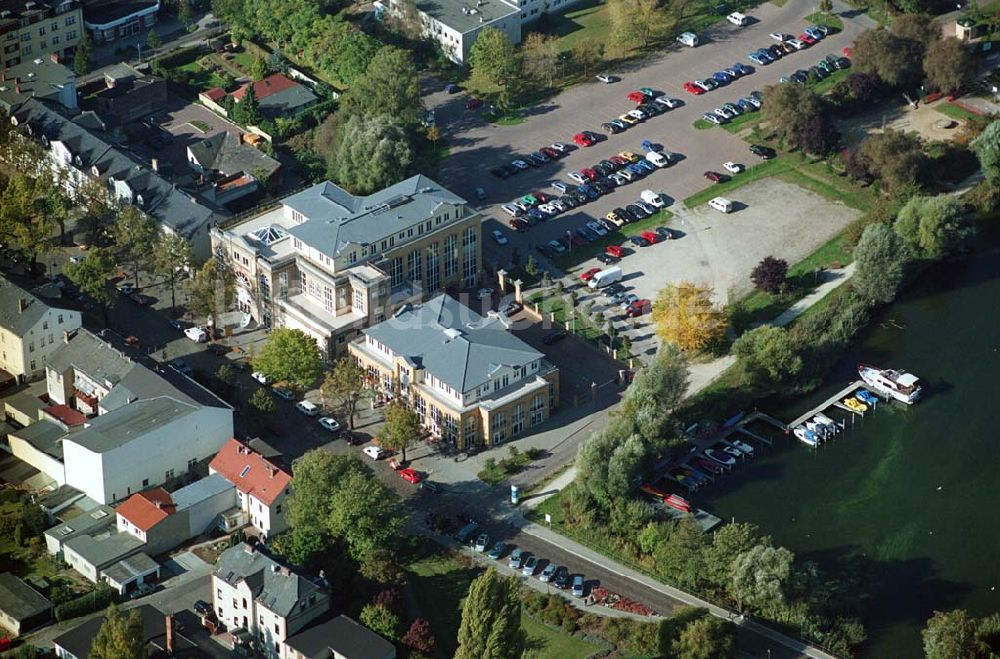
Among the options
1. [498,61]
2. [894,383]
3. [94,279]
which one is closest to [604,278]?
[894,383]

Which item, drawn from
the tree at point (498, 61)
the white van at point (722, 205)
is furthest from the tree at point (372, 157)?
the white van at point (722, 205)

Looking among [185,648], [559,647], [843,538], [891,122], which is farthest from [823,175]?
[185,648]

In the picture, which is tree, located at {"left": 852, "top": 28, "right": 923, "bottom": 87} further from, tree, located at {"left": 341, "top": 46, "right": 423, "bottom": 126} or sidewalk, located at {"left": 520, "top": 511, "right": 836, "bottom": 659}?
sidewalk, located at {"left": 520, "top": 511, "right": 836, "bottom": 659}

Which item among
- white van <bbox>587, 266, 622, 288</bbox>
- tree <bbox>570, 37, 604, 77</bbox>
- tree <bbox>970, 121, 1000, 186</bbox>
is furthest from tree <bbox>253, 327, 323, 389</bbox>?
tree <bbox>970, 121, 1000, 186</bbox>

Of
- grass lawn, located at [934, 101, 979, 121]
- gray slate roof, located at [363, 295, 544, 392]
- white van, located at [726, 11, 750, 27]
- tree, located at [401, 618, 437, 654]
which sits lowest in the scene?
tree, located at [401, 618, 437, 654]

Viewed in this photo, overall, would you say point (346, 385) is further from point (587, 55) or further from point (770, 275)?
point (587, 55)

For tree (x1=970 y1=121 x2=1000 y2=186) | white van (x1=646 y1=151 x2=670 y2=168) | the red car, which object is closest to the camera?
the red car
